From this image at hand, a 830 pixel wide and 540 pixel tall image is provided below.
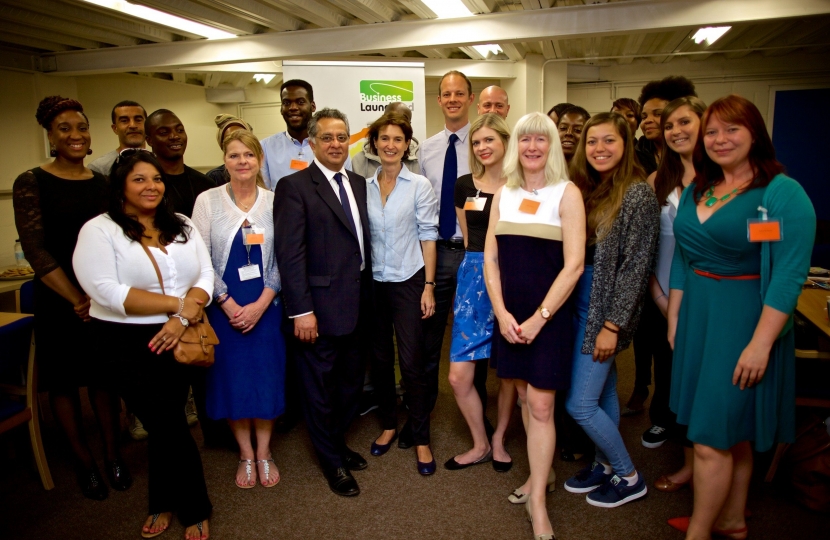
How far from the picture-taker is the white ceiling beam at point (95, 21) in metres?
4.82

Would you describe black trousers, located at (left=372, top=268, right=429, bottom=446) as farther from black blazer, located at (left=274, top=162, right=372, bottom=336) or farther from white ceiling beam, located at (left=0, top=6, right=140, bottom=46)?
white ceiling beam, located at (left=0, top=6, right=140, bottom=46)

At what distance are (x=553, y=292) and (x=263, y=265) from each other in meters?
1.37

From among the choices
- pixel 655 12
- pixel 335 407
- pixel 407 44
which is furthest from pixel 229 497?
pixel 655 12

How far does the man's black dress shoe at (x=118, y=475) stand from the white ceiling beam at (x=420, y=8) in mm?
4370

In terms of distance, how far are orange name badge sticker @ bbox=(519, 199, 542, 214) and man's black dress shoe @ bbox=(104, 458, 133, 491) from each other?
2403 mm

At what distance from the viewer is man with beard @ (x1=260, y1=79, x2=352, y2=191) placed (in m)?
3.49

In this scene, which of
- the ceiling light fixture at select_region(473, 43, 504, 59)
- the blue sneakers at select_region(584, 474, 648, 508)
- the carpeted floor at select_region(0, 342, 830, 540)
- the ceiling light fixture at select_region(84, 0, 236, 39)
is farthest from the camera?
the ceiling light fixture at select_region(473, 43, 504, 59)

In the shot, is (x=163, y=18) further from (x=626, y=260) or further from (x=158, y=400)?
(x=626, y=260)

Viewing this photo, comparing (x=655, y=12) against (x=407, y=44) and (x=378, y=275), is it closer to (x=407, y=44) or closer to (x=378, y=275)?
(x=407, y=44)

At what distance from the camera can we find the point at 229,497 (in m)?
2.64

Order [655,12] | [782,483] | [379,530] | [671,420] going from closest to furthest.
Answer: [379,530]
[782,483]
[671,420]
[655,12]

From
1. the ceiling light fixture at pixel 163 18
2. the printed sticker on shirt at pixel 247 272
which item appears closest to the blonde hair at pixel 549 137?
the printed sticker on shirt at pixel 247 272

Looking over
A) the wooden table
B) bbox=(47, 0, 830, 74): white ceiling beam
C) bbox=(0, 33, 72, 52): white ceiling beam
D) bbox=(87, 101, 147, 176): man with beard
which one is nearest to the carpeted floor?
the wooden table

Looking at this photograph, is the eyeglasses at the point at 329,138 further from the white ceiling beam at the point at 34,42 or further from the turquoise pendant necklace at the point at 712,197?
the white ceiling beam at the point at 34,42
